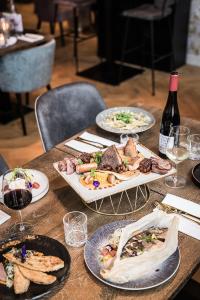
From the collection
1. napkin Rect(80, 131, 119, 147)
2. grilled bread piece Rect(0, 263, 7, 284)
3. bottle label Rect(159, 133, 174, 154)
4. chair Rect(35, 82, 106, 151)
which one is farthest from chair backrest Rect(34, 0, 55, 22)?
grilled bread piece Rect(0, 263, 7, 284)

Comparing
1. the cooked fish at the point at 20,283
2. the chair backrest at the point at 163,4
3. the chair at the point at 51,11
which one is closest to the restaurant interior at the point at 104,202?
the cooked fish at the point at 20,283

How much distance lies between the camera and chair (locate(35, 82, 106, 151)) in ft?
6.13

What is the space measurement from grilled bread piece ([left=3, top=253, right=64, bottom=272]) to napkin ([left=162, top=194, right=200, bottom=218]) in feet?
1.36

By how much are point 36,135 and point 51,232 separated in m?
2.17

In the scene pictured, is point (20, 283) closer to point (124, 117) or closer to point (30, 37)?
point (124, 117)

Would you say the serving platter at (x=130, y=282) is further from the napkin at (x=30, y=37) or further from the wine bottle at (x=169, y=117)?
the napkin at (x=30, y=37)

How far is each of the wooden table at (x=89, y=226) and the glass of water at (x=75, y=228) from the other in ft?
0.08

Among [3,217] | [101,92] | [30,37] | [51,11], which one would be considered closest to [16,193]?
[3,217]

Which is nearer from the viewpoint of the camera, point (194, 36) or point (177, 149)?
point (177, 149)

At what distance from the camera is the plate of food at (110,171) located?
1.23 metres

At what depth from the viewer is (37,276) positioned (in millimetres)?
992

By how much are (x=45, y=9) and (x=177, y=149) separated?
14.5 feet

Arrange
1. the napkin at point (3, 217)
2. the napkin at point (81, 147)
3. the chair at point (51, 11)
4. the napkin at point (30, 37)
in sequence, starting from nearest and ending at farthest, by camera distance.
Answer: the napkin at point (3, 217), the napkin at point (81, 147), the napkin at point (30, 37), the chair at point (51, 11)

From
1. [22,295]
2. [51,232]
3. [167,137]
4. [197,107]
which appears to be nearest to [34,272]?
[22,295]
